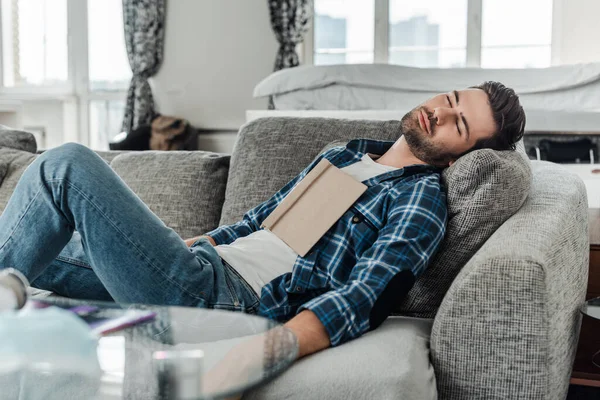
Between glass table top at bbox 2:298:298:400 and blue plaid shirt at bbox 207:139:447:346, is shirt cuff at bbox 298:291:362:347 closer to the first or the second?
blue plaid shirt at bbox 207:139:447:346

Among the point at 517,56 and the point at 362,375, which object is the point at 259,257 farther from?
the point at 517,56

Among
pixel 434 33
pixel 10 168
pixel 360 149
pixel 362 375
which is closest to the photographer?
pixel 362 375

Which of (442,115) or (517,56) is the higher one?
(517,56)

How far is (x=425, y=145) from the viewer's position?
1.57m

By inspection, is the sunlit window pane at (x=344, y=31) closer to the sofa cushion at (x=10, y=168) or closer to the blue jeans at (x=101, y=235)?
the sofa cushion at (x=10, y=168)

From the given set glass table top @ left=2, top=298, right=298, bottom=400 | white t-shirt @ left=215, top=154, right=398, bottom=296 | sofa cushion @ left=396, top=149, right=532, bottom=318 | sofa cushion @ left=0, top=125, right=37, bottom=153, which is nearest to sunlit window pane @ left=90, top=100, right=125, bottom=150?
sofa cushion @ left=0, top=125, right=37, bottom=153

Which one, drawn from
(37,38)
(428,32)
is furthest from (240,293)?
(37,38)

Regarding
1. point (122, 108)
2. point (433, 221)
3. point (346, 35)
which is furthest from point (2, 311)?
point (122, 108)

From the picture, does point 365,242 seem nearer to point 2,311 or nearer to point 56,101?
point 2,311

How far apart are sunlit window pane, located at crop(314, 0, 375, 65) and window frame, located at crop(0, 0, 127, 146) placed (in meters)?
1.72

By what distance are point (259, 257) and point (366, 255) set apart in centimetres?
28

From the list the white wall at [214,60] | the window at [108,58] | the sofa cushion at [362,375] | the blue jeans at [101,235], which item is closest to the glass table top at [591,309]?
the sofa cushion at [362,375]

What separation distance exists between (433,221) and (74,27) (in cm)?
529

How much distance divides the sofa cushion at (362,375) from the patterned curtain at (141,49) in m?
4.76
